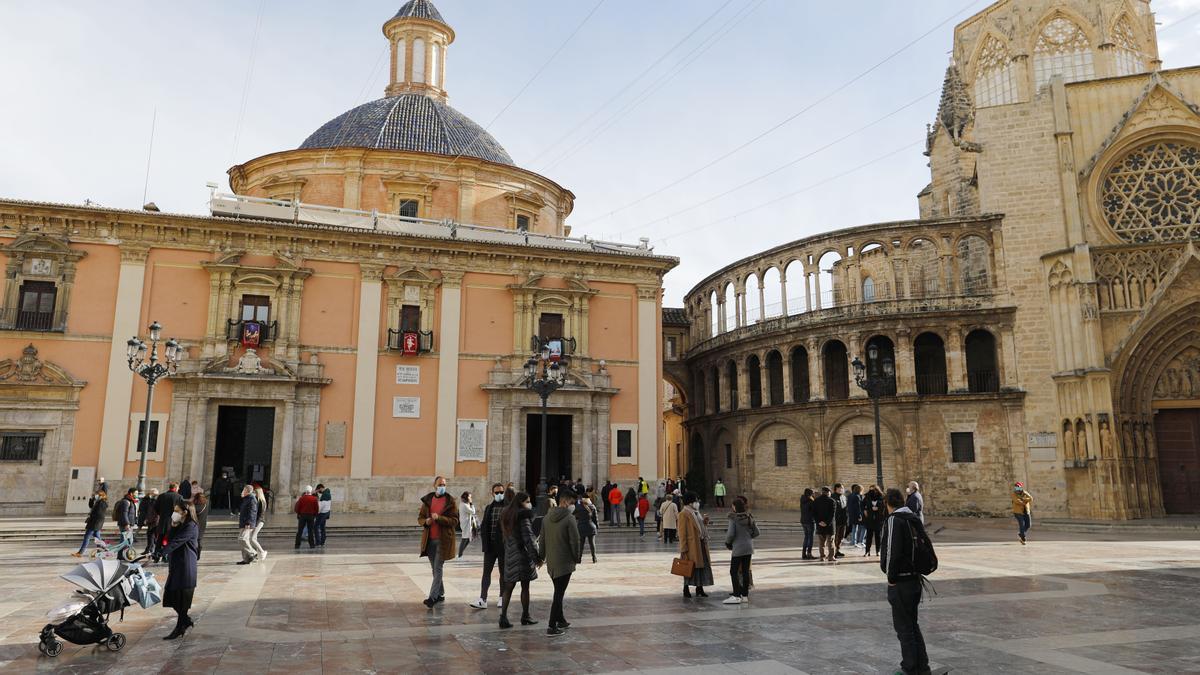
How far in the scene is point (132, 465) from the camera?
70.8ft

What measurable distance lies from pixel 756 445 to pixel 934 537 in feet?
45.4

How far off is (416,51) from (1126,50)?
32642 mm

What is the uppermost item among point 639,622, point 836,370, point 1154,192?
point 1154,192

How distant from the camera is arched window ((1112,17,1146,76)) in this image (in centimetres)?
3441

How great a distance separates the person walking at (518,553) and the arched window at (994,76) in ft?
115

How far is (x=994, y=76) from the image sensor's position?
36438 mm

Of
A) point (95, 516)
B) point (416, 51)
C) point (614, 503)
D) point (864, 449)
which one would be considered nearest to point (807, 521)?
point (614, 503)

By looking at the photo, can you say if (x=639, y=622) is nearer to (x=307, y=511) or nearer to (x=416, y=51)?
(x=307, y=511)

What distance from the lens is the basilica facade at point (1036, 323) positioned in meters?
26.9

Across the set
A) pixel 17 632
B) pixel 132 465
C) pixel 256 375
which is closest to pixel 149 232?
pixel 256 375

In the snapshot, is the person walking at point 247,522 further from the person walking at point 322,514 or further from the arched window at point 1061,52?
the arched window at point 1061,52

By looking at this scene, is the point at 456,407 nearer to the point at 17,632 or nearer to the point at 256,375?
the point at 256,375

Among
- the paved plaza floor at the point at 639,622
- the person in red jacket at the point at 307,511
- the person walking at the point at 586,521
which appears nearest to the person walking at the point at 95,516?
the paved plaza floor at the point at 639,622

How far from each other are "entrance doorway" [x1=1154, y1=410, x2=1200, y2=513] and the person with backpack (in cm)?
2745
